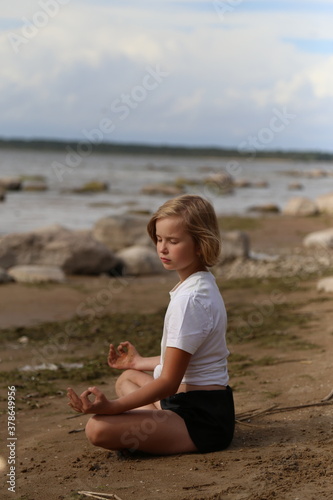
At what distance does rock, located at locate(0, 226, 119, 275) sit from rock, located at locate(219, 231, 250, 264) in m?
2.40

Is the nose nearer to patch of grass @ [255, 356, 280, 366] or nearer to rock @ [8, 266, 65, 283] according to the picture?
patch of grass @ [255, 356, 280, 366]

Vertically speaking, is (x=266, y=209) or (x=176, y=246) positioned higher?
(x=266, y=209)

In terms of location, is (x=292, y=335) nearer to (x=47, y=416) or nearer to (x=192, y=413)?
(x=47, y=416)

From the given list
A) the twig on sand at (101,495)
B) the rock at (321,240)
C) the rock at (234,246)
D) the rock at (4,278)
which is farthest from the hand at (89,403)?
the rock at (321,240)

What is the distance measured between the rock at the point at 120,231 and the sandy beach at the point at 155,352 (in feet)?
15.9

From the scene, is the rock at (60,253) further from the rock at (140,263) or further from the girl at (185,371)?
the girl at (185,371)

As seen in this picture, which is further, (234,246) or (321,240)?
(321,240)

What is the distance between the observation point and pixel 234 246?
14242 mm

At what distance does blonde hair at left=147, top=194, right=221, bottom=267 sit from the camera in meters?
3.88

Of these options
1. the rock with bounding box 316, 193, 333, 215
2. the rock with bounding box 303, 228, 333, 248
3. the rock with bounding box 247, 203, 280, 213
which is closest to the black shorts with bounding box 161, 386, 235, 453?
the rock with bounding box 303, 228, 333, 248

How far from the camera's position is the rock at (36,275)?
11.2m

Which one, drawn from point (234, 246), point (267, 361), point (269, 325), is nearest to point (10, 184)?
point (234, 246)

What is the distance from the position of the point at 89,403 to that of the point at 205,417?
68cm

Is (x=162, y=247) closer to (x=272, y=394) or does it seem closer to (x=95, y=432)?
(x=95, y=432)
